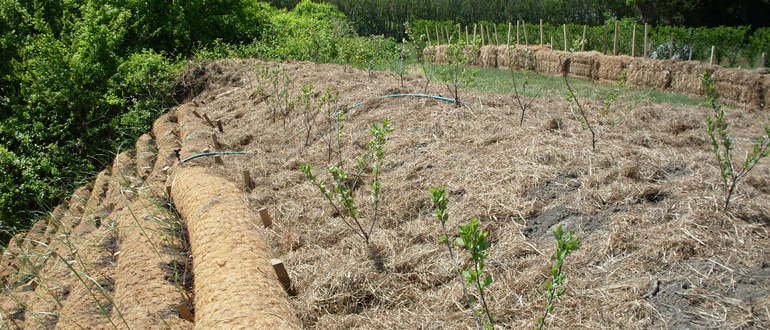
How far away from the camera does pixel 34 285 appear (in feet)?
16.9

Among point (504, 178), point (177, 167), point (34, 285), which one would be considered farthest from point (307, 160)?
point (34, 285)

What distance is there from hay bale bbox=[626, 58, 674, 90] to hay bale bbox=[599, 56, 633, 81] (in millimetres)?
250

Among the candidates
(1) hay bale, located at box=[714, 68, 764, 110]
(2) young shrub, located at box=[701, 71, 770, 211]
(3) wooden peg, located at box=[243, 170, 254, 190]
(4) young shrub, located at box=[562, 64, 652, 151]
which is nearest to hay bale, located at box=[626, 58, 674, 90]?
(1) hay bale, located at box=[714, 68, 764, 110]

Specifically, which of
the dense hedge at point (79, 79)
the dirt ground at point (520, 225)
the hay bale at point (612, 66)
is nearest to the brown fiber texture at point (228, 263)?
the dirt ground at point (520, 225)

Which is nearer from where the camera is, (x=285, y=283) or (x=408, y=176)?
(x=285, y=283)

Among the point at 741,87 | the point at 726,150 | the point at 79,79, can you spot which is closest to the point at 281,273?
the point at 726,150

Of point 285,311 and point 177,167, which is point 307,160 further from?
point 285,311

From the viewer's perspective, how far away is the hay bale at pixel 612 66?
14.6 meters

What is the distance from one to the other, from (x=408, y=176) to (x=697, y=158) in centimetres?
225

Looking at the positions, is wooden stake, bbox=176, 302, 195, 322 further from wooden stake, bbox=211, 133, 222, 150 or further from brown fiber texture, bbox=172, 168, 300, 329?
wooden stake, bbox=211, 133, 222, 150

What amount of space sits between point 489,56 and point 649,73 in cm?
693

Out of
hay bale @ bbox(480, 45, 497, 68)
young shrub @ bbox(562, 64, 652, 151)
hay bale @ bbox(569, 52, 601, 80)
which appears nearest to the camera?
young shrub @ bbox(562, 64, 652, 151)

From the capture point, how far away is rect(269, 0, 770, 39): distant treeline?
1984cm

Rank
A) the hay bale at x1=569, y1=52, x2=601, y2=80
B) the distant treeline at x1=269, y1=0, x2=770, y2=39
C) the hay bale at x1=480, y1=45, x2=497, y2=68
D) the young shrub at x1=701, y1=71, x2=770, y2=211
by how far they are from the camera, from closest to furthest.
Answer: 1. the young shrub at x1=701, y1=71, x2=770, y2=211
2. the hay bale at x1=569, y1=52, x2=601, y2=80
3. the hay bale at x1=480, y1=45, x2=497, y2=68
4. the distant treeline at x1=269, y1=0, x2=770, y2=39
